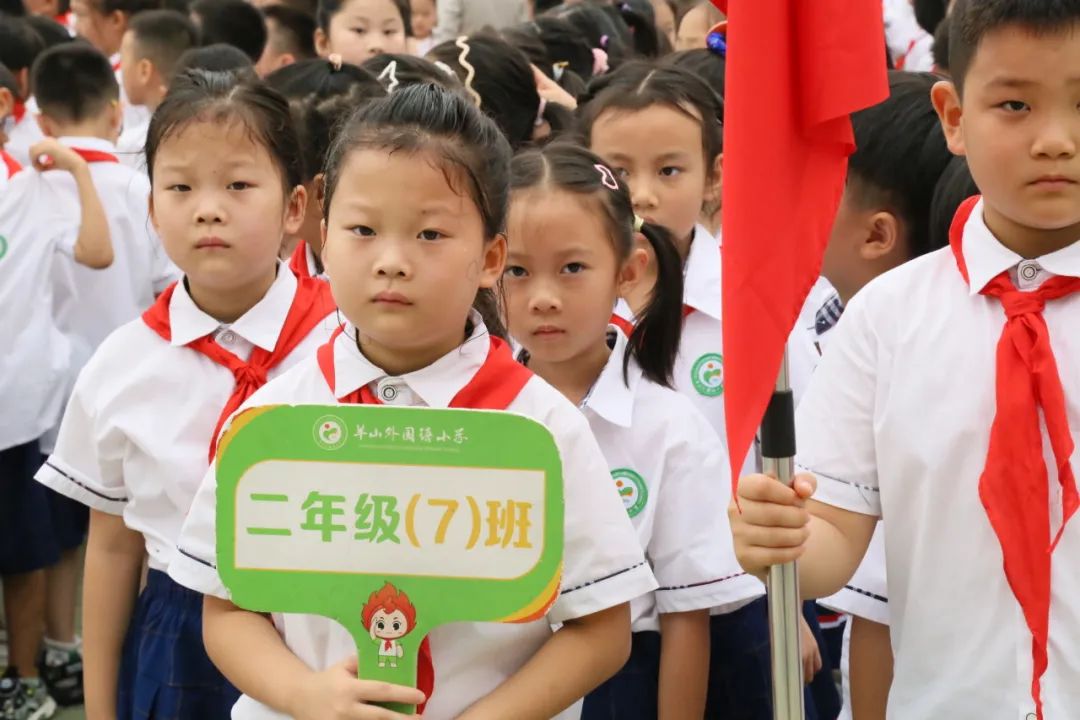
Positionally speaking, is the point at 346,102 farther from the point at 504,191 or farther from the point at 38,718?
the point at 38,718

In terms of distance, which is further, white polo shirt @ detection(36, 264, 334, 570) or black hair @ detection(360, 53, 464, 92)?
black hair @ detection(360, 53, 464, 92)

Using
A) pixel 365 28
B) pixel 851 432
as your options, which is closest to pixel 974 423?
pixel 851 432

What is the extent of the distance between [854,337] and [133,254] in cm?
317

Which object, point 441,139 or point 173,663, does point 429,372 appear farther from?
point 173,663

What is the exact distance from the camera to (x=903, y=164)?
9.50 ft

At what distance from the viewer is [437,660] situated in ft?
6.08

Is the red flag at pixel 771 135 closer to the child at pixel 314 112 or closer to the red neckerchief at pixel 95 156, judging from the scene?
the child at pixel 314 112

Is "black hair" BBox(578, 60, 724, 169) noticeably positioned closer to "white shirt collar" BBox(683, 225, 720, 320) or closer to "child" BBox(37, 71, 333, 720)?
"white shirt collar" BBox(683, 225, 720, 320)

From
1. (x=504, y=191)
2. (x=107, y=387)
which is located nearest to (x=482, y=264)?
(x=504, y=191)

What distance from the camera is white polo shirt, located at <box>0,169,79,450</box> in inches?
169

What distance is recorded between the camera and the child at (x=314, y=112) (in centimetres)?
306

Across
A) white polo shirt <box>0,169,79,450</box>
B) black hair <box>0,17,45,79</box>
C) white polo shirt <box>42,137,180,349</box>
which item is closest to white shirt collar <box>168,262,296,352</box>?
white polo shirt <box>0,169,79,450</box>

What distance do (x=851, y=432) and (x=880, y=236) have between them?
0.93m

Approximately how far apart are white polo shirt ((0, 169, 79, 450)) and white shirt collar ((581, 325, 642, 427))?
2.33m
